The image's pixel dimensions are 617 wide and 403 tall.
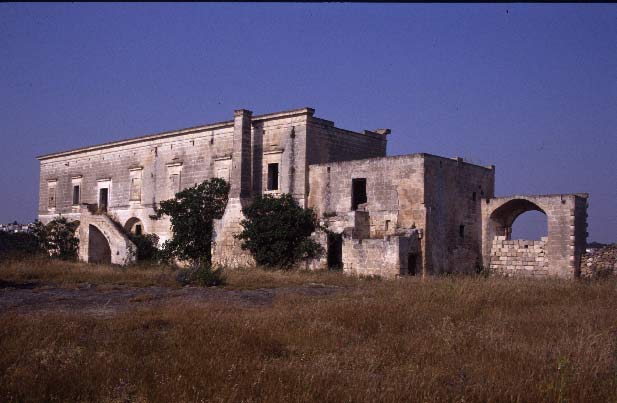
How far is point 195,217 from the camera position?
25031mm

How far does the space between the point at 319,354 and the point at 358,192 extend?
15.8 metres

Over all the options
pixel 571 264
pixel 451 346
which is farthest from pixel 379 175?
pixel 451 346

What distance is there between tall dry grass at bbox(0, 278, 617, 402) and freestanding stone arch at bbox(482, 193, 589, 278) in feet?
32.3

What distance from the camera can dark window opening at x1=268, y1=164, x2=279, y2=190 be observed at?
977 inches

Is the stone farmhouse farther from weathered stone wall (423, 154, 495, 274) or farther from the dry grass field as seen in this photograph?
the dry grass field

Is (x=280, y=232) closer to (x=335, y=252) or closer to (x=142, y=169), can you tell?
(x=335, y=252)

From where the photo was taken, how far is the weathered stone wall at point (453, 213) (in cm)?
2058

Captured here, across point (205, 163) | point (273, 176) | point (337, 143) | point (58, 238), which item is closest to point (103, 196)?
point (58, 238)

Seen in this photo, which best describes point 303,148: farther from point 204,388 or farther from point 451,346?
point 204,388

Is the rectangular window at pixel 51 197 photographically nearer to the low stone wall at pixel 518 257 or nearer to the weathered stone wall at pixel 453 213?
the weathered stone wall at pixel 453 213

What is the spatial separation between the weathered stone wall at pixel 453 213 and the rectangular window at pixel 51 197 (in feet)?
84.0

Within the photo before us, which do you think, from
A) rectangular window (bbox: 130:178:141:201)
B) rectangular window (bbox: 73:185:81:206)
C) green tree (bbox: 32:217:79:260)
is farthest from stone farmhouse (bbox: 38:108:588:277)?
rectangular window (bbox: 73:185:81:206)

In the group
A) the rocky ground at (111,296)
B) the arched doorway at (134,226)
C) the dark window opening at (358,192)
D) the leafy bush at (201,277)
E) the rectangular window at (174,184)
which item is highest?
the rectangular window at (174,184)

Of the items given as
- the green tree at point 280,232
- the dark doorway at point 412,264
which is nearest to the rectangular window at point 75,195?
the green tree at point 280,232
